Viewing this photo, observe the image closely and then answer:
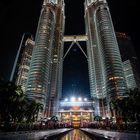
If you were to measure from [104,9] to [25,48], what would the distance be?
10243 cm

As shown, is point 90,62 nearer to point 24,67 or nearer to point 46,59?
point 46,59

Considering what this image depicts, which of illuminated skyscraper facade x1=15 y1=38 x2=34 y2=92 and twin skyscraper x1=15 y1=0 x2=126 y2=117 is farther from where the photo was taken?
illuminated skyscraper facade x1=15 y1=38 x2=34 y2=92

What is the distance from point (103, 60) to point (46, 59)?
53.8 m

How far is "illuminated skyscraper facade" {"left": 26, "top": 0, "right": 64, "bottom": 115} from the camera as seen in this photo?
140m

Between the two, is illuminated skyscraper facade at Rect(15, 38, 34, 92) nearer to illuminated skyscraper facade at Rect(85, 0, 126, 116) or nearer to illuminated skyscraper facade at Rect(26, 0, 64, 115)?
illuminated skyscraper facade at Rect(26, 0, 64, 115)

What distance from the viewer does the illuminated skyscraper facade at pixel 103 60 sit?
451ft

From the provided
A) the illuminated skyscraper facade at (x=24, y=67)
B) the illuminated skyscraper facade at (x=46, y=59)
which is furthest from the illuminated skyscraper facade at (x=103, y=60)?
the illuminated skyscraper facade at (x=24, y=67)

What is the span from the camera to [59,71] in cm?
18225

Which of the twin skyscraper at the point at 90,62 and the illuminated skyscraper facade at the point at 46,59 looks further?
the illuminated skyscraper facade at the point at 46,59

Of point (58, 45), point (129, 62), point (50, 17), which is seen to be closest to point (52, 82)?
point (58, 45)

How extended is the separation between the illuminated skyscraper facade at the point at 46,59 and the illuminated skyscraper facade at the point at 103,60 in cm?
3846

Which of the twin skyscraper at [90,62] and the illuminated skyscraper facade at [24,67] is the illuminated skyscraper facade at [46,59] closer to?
the twin skyscraper at [90,62]

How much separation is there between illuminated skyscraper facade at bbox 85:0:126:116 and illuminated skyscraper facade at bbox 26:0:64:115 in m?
38.5

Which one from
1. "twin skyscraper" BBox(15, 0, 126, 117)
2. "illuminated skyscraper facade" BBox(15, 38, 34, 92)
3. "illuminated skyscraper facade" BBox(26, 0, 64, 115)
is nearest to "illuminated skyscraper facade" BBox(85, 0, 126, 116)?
"twin skyscraper" BBox(15, 0, 126, 117)
